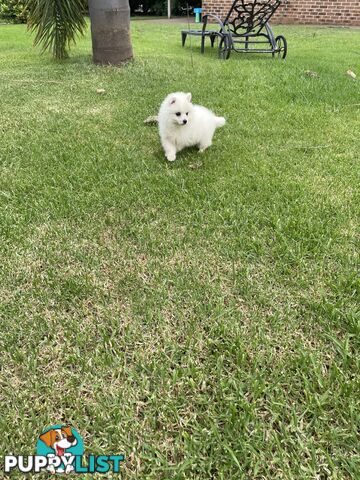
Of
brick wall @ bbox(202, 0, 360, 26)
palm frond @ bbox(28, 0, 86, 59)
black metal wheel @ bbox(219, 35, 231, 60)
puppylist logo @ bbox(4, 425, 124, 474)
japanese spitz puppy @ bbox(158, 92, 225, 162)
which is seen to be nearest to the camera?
puppylist logo @ bbox(4, 425, 124, 474)

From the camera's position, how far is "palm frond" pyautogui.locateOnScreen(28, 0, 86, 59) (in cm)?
539

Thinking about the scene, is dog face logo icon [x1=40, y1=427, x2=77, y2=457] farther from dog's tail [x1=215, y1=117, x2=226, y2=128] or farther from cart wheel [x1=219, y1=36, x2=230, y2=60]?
cart wheel [x1=219, y1=36, x2=230, y2=60]

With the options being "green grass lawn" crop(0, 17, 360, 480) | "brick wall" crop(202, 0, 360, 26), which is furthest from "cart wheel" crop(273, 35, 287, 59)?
"brick wall" crop(202, 0, 360, 26)

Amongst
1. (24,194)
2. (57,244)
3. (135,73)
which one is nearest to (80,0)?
(135,73)

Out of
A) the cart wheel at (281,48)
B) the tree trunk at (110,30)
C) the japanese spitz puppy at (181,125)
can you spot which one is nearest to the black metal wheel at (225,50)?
the cart wheel at (281,48)

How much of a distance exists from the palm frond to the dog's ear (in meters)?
5.99

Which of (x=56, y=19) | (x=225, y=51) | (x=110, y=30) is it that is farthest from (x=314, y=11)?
(x=56, y=19)

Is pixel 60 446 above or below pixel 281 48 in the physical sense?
below

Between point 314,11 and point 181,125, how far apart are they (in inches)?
493

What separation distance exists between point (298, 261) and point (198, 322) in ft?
1.92

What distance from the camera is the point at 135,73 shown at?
512 centimetres

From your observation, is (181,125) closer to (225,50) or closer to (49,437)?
(49,437)

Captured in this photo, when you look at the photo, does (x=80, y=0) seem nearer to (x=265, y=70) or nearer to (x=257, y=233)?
(x=265, y=70)

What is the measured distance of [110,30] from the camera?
5.28 meters
